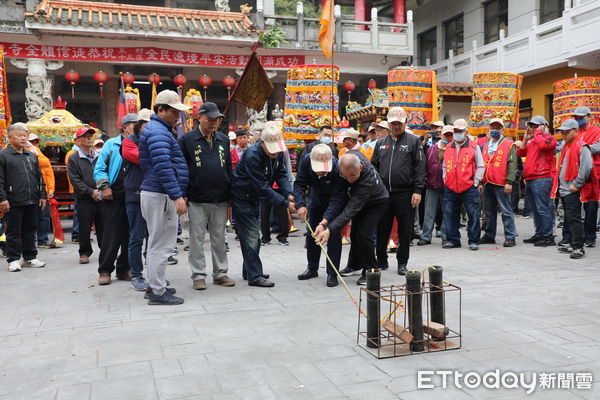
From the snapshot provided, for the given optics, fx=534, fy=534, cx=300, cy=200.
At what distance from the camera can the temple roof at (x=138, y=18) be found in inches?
531

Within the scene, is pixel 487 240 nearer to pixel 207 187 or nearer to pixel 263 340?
pixel 207 187

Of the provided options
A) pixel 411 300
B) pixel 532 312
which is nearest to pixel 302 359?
pixel 411 300

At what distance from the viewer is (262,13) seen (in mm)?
15453

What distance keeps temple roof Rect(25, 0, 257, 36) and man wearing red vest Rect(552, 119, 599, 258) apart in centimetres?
982

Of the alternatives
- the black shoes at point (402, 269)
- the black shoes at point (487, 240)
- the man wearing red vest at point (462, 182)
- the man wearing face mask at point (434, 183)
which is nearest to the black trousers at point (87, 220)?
the black shoes at point (402, 269)

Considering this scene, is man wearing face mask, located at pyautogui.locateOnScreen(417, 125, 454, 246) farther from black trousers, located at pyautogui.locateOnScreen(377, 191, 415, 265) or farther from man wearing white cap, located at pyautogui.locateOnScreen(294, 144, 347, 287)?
man wearing white cap, located at pyautogui.locateOnScreen(294, 144, 347, 287)

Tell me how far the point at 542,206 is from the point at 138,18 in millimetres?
11364

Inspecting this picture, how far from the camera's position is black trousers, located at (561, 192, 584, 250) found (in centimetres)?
684

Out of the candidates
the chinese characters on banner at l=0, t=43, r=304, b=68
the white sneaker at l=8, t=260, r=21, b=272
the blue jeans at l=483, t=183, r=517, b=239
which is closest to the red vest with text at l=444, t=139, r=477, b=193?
the blue jeans at l=483, t=183, r=517, b=239

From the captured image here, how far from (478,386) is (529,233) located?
6.88 m

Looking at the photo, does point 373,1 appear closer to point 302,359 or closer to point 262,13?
point 262,13

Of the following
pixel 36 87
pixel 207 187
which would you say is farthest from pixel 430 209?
pixel 36 87

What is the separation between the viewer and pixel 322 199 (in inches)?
222

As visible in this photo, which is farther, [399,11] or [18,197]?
[399,11]
